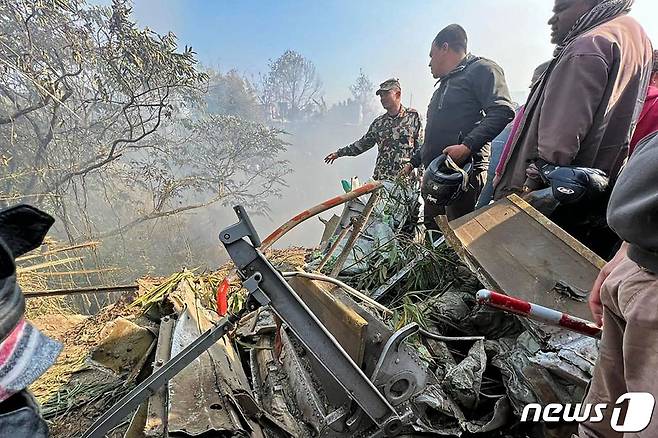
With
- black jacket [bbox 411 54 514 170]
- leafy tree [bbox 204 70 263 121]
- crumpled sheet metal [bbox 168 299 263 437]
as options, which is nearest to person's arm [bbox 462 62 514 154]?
black jacket [bbox 411 54 514 170]

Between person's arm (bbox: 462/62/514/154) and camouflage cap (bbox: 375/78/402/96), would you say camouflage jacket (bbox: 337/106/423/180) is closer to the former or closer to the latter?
camouflage cap (bbox: 375/78/402/96)

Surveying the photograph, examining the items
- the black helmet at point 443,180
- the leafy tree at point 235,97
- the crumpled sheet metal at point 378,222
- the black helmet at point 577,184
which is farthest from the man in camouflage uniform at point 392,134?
the leafy tree at point 235,97

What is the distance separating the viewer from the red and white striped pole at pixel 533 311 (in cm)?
136

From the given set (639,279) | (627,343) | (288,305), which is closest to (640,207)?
(639,279)

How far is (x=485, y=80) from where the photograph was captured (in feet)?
11.8

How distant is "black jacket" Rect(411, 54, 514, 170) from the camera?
342cm

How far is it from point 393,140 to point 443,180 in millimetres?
2604

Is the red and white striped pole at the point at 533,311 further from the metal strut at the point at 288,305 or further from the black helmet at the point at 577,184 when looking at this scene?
the black helmet at the point at 577,184

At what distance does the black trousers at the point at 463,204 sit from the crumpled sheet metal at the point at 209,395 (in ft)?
7.83

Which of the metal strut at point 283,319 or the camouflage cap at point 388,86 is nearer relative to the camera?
the metal strut at point 283,319

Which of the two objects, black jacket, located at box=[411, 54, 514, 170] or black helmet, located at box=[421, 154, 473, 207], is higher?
black jacket, located at box=[411, 54, 514, 170]

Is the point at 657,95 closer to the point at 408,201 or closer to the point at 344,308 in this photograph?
the point at 408,201

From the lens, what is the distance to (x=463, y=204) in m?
3.78

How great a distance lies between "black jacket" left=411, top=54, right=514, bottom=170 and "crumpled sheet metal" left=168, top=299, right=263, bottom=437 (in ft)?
8.81
